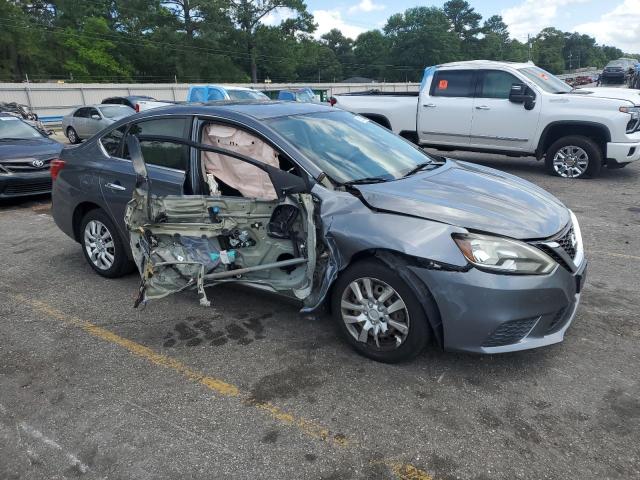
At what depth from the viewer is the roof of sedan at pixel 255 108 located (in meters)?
3.85

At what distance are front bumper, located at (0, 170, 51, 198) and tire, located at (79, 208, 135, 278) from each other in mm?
3966

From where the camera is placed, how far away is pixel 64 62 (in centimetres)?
5497

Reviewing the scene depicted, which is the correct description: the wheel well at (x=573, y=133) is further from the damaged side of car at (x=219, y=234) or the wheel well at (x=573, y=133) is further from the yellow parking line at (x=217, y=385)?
the yellow parking line at (x=217, y=385)

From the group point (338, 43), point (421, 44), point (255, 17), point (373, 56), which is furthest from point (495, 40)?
point (255, 17)

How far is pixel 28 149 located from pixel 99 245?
4783mm

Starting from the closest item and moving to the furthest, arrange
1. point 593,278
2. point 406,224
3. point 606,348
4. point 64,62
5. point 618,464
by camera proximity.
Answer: point 618,464 < point 406,224 < point 606,348 < point 593,278 < point 64,62

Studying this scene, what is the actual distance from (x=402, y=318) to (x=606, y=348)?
1.45m

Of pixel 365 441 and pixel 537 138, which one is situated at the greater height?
pixel 537 138

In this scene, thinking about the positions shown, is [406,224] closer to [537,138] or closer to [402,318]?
[402,318]

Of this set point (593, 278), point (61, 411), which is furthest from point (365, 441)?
point (593, 278)

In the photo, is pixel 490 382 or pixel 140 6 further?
pixel 140 6

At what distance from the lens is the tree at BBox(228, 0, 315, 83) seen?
200 ft

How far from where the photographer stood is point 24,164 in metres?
8.10

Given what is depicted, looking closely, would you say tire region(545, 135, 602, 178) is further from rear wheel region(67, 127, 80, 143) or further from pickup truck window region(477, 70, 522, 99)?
rear wheel region(67, 127, 80, 143)
